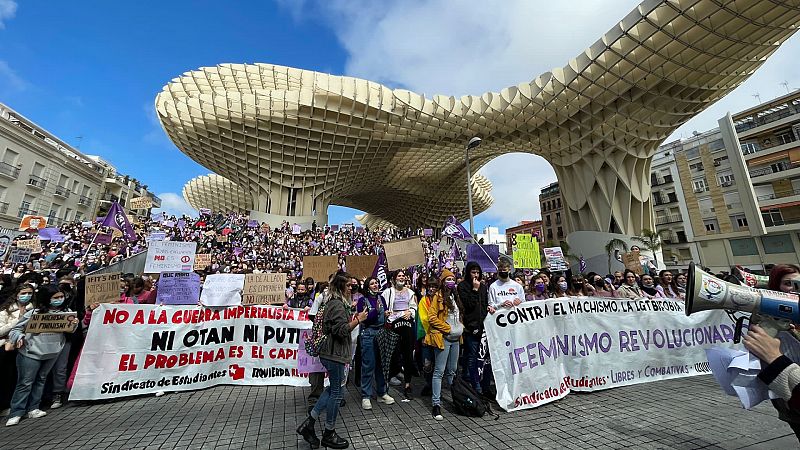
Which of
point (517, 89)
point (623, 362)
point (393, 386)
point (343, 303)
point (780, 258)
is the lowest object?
point (393, 386)

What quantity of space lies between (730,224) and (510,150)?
2407cm

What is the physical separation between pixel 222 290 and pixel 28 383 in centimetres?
246

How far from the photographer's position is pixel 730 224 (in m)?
32.8

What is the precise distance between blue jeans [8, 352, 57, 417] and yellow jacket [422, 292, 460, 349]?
517 centimetres

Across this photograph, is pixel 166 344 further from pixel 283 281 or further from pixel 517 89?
pixel 517 89

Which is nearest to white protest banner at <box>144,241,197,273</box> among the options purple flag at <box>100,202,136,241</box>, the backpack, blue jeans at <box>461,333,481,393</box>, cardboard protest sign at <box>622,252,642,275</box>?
the backpack

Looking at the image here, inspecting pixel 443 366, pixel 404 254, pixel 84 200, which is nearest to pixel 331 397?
pixel 443 366

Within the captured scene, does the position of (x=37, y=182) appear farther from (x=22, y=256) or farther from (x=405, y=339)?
(x=405, y=339)

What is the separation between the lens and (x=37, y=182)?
29.6 metres

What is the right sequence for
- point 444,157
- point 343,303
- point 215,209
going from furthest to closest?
point 215,209
point 444,157
point 343,303

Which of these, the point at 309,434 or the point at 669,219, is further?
the point at 669,219

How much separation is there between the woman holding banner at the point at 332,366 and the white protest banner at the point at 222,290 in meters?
3.09

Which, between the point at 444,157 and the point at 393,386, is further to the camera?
the point at 444,157

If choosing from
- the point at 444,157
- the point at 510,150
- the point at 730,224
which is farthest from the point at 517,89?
the point at 730,224
